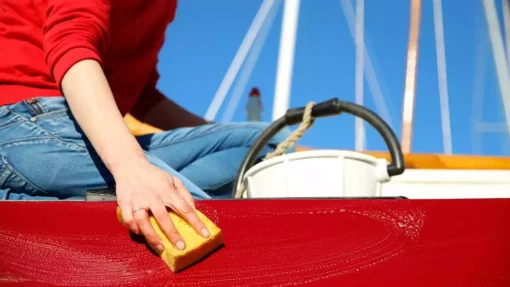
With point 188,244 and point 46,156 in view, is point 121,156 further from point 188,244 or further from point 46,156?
point 46,156

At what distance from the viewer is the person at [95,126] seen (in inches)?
29.3

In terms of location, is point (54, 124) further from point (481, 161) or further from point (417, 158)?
point (481, 161)

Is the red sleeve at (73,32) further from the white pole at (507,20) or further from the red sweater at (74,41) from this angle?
the white pole at (507,20)

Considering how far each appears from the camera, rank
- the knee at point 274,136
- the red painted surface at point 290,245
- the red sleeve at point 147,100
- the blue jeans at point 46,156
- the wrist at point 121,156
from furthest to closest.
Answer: the red sleeve at point 147,100
the knee at point 274,136
the blue jeans at point 46,156
the wrist at point 121,156
the red painted surface at point 290,245

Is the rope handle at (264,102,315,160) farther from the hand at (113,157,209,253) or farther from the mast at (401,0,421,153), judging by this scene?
the mast at (401,0,421,153)

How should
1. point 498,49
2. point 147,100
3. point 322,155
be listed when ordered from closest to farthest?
point 322,155 → point 147,100 → point 498,49

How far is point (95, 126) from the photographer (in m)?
0.84

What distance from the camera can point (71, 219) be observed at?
0.75 m

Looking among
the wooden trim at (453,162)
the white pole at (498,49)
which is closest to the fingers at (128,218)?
the wooden trim at (453,162)

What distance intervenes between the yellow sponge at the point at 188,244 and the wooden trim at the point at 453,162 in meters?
1.12

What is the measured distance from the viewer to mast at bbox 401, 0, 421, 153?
4.38 meters

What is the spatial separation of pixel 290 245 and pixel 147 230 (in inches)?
6.4

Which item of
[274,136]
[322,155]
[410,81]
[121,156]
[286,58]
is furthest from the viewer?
[410,81]

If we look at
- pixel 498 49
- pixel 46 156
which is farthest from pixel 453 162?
pixel 498 49
